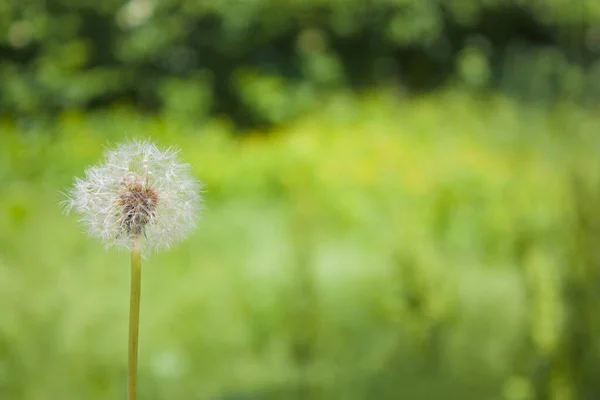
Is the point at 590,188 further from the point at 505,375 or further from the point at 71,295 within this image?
the point at 71,295

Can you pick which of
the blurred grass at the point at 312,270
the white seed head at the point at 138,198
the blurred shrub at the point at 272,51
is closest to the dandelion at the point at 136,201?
the white seed head at the point at 138,198

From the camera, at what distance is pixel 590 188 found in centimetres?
157

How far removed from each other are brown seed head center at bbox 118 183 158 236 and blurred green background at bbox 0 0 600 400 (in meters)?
0.62

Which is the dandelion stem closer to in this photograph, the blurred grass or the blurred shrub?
the blurred grass

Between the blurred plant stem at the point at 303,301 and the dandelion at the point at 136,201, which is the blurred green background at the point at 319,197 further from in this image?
the dandelion at the point at 136,201

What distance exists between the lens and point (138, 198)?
37 cm

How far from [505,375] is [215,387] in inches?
16.6

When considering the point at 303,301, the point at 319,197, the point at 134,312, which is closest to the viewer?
the point at 134,312

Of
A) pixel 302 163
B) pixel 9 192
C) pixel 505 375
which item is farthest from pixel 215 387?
pixel 302 163

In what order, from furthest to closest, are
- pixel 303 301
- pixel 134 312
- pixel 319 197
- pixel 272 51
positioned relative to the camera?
pixel 272 51 < pixel 319 197 < pixel 303 301 < pixel 134 312

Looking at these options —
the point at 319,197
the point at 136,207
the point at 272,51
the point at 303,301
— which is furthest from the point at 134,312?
the point at 272,51

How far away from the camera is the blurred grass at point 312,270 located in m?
1.03

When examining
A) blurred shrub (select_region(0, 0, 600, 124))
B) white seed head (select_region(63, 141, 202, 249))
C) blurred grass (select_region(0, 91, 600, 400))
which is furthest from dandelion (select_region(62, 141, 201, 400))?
blurred shrub (select_region(0, 0, 600, 124))

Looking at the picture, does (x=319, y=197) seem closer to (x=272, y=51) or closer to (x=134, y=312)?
(x=272, y=51)
